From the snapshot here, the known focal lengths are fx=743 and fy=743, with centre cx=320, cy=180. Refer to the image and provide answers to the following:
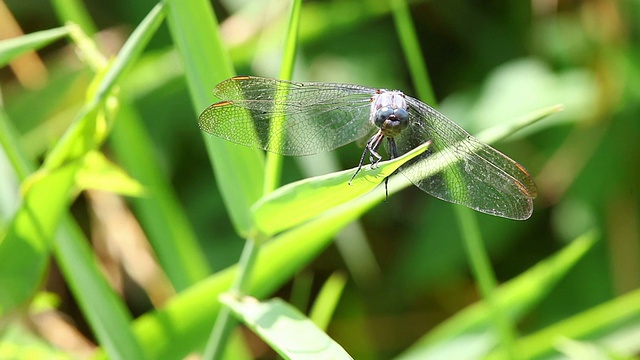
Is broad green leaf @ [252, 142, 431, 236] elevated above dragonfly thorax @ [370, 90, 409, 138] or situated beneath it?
situated beneath

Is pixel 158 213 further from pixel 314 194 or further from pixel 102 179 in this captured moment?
pixel 314 194

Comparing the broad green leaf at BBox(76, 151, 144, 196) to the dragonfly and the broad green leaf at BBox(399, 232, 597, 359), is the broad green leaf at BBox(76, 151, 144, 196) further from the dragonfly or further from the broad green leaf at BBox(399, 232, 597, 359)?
the broad green leaf at BBox(399, 232, 597, 359)

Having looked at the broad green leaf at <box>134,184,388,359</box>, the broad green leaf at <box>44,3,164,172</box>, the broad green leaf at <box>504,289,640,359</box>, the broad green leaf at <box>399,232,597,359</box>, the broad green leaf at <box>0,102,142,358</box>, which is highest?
the broad green leaf at <box>44,3,164,172</box>

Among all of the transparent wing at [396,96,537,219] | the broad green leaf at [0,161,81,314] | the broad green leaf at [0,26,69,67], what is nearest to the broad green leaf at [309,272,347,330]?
the transparent wing at [396,96,537,219]

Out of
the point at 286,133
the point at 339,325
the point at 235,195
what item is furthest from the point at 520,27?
the point at 235,195

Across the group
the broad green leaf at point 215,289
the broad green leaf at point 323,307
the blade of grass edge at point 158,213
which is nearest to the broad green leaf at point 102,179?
the blade of grass edge at point 158,213

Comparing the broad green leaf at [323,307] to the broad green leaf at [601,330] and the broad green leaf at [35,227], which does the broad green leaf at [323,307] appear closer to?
the broad green leaf at [601,330]
